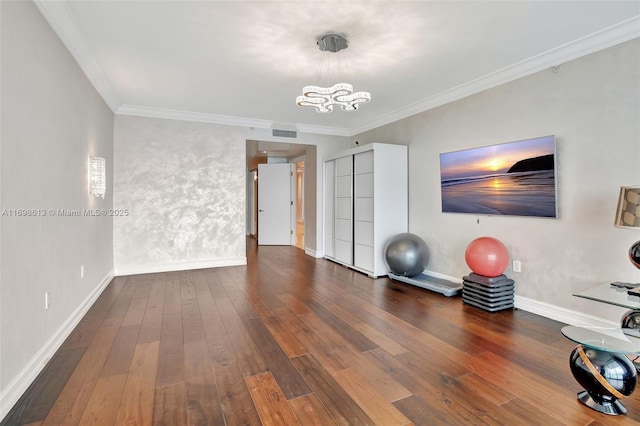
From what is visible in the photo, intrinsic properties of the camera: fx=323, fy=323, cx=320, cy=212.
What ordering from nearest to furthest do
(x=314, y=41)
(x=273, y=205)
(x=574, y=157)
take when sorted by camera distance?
(x=314, y=41), (x=574, y=157), (x=273, y=205)

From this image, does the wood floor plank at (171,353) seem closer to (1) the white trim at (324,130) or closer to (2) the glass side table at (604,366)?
(2) the glass side table at (604,366)

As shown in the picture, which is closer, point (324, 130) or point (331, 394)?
point (331, 394)

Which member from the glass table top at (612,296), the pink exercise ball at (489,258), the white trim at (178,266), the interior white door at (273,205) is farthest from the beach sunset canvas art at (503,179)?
the interior white door at (273,205)

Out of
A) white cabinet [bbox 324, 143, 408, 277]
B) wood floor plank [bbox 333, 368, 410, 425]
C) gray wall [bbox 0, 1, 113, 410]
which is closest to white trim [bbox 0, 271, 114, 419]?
gray wall [bbox 0, 1, 113, 410]

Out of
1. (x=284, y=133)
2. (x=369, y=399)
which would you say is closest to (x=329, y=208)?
(x=284, y=133)

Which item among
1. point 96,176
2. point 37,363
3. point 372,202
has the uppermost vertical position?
point 96,176

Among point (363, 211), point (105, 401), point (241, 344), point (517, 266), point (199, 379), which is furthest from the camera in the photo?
point (363, 211)

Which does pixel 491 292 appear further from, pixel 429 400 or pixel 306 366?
pixel 306 366

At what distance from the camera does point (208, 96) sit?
4574 mm

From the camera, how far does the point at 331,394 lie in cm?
202

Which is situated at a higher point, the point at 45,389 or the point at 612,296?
the point at 612,296

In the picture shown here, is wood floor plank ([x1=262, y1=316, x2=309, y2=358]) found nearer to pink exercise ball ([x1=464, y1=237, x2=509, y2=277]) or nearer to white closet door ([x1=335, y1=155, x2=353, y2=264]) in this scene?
pink exercise ball ([x1=464, y1=237, x2=509, y2=277])

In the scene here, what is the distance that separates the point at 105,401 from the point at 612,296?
3.62 meters

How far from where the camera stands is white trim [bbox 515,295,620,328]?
2930mm
